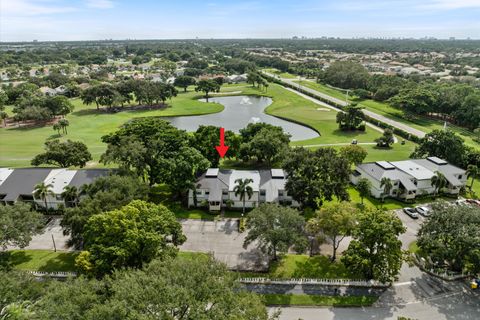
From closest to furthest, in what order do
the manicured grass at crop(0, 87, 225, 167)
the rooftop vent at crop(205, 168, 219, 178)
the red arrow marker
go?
the rooftop vent at crop(205, 168, 219, 178)
the red arrow marker
the manicured grass at crop(0, 87, 225, 167)

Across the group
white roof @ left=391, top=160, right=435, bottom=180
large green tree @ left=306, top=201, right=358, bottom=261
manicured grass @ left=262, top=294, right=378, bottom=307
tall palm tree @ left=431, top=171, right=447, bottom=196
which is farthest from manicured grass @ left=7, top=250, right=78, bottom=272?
tall palm tree @ left=431, top=171, right=447, bottom=196

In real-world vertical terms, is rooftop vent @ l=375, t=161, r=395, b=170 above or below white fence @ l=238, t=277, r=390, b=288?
above

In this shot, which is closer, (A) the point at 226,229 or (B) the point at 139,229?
(B) the point at 139,229

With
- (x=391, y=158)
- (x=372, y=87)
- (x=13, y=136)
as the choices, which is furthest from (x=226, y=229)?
(x=372, y=87)

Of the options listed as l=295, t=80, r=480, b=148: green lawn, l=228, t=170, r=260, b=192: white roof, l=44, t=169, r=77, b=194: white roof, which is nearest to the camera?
l=44, t=169, r=77, b=194: white roof

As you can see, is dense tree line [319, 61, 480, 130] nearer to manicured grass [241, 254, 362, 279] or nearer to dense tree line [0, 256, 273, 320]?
manicured grass [241, 254, 362, 279]

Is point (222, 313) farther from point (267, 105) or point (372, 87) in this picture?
point (372, 87)

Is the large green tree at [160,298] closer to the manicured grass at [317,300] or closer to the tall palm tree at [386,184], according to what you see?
the manicured grass at [317,300]
